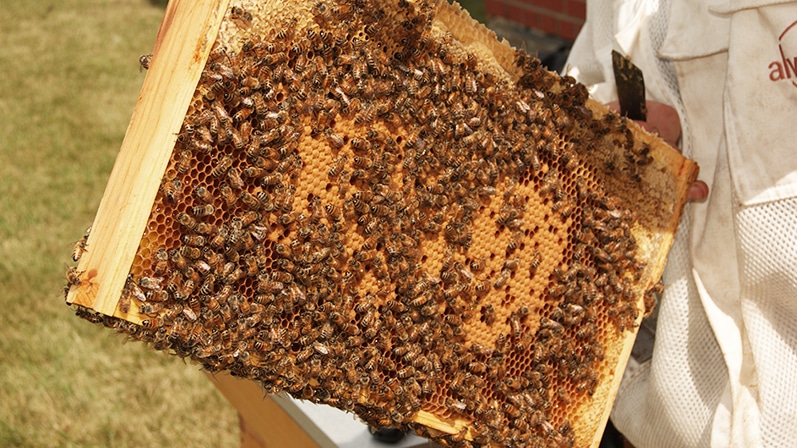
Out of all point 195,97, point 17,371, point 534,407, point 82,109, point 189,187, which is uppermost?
point 195,97

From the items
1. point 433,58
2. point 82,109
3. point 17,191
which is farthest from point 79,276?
point 82,109

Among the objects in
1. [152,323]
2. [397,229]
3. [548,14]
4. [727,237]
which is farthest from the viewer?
[548,14]

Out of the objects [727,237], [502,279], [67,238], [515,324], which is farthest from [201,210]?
[67,238]

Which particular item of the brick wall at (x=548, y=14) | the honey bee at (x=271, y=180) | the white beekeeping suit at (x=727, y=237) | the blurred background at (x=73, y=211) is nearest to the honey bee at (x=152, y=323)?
the honey bee at (x=271, y=180)

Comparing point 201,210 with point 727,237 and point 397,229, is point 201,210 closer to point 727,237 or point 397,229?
point 397,229

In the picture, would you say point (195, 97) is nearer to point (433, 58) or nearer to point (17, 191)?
point (433, 58)

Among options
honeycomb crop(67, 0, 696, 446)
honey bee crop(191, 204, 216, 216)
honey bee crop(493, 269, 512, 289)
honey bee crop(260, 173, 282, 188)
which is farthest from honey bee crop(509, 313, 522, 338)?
honey bee crop(191, 204, 216, 216)

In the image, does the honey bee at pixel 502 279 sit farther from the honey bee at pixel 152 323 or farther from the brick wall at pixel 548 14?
the brick wall at pixel 548 14
